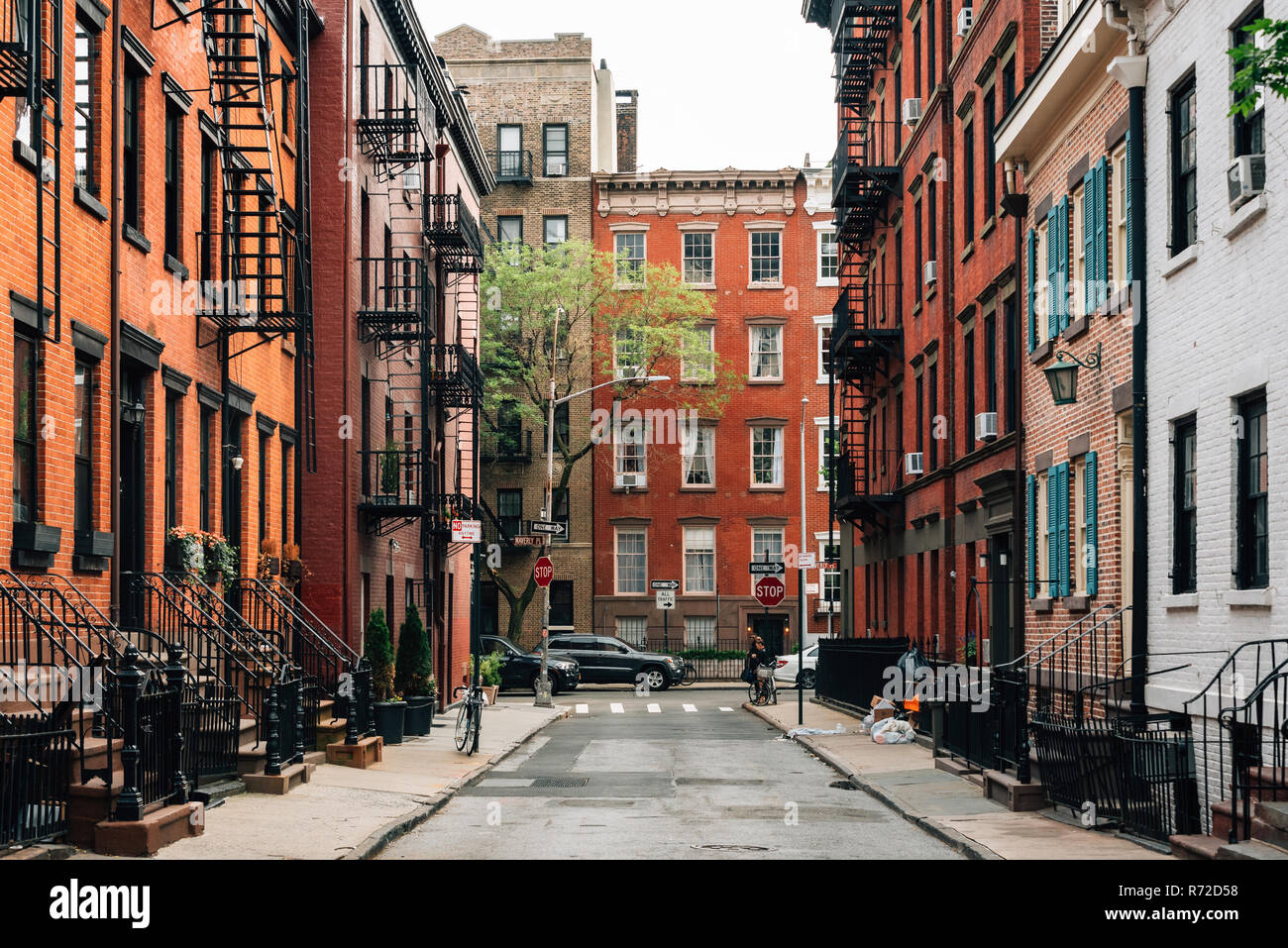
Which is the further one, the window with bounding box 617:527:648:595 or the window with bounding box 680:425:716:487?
the window with bounding box 680:425:716:487

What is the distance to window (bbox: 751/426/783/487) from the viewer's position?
5816 cm

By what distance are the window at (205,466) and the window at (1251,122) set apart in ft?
41.7

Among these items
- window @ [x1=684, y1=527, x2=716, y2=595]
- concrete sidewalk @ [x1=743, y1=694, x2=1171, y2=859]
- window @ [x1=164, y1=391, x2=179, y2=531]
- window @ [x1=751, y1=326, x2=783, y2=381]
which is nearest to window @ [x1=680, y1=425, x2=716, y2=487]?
window @ [x1=684, y1=527, x2=716, y2=595]

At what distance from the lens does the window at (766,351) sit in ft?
192

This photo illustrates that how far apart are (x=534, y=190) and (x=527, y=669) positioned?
21.8 metres

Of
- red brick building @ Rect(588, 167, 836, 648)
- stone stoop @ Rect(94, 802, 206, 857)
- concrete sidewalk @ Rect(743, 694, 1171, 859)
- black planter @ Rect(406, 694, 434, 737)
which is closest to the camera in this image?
stone stoop @ Rect(94, 802, 206, 857)

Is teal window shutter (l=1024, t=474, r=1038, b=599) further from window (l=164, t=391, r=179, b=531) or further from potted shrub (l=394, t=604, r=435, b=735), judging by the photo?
window (l=164, t=391, r=179, b=531)

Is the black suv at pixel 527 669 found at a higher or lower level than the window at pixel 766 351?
lower

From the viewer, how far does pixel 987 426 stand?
78.3 feet

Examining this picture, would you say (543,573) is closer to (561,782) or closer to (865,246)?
(865,246)

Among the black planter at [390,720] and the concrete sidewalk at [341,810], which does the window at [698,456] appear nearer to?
the black planter at [390,720]

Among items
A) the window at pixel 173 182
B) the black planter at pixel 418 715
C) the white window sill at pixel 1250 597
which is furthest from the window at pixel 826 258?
the white window sill at pixel 1250 597

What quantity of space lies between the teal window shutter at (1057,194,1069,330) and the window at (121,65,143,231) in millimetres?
11083
